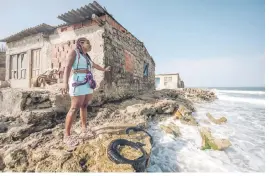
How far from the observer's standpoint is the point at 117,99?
4598 mm

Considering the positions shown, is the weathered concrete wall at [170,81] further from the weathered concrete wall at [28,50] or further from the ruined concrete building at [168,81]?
the weathered concrete wall at [28,50]

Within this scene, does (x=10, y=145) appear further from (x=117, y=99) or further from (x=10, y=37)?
(x=10, y=37)

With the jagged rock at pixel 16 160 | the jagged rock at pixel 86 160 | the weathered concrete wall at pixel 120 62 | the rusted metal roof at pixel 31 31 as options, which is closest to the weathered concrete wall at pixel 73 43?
the weathered concrete wall at pixel 120 62

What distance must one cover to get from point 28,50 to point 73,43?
2.70 m

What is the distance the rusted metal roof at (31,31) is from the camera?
4812 mm

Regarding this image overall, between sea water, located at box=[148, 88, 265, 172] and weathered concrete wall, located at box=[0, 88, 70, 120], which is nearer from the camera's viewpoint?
sea water, located at box=[148, 88, 265, 172]

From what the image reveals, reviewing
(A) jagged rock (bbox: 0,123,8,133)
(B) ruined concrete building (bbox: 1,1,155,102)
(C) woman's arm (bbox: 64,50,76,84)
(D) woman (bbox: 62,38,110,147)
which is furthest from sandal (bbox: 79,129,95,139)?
(B) ruined concrete building (bbox: 1,1,155,102)

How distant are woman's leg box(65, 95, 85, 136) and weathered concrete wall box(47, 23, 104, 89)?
5.63 feet

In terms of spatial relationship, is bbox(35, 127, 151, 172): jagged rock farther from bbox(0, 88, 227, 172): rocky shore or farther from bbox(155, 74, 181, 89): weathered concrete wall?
bbox(155, 74, 181, 89): weathered concrete wall

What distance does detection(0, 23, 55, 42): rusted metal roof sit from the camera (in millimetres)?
4812

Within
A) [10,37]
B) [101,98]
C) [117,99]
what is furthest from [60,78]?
[10,37]

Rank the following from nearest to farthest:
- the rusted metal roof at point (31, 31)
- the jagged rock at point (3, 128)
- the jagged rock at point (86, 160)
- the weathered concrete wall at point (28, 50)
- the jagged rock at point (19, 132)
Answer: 1. the jagged rock at point (86, 160)
2. the jagged rock at point (19, 132)
3. the jagged rock at point (3, 128)
4. the rusted metal roof at point (31, 31)
5. the weathered concrete wall at point (28, 50)

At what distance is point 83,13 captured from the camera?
153 inches
